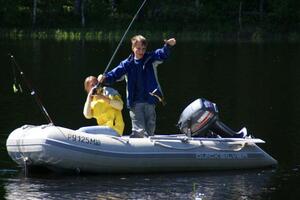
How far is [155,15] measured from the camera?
191 ft

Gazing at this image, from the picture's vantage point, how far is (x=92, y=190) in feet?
35.1

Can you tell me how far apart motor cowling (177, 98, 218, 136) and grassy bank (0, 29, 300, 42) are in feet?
129

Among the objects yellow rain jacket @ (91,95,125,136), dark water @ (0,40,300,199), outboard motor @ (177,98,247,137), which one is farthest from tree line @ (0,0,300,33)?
yellow rain jacket @ (91,95,125,136)

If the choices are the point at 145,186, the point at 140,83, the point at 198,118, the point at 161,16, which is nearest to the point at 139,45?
the point at 140,83

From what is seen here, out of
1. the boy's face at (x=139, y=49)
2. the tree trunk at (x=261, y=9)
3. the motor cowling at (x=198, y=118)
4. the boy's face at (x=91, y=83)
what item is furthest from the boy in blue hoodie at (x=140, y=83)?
the tree trunk at (x=261, y=9)

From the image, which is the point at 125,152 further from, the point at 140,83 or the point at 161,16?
the point at 161,16

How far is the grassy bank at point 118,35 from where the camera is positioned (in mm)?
52344

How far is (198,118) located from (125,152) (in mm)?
1258

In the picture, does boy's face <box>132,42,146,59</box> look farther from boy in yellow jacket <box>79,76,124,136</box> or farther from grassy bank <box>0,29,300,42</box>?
grassy bank <box>0,29,300,42</box>

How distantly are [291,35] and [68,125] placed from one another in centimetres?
4102

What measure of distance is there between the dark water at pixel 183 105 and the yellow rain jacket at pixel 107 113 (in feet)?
2.68

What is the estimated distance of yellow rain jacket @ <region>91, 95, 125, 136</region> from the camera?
1195 cm

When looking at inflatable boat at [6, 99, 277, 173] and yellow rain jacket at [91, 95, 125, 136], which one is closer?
inflatable boat at [6, 99, 277, 173]

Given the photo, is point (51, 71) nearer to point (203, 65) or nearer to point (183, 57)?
point (203, 65)
